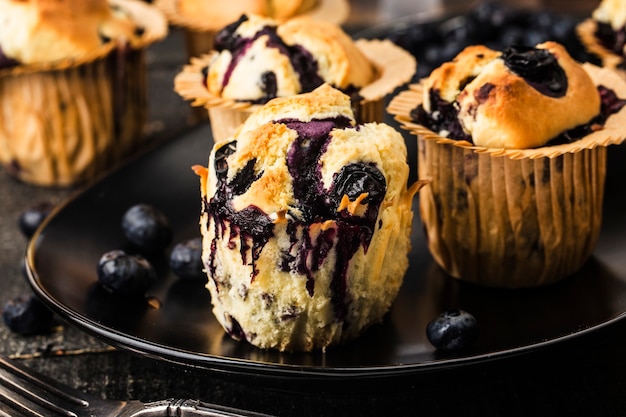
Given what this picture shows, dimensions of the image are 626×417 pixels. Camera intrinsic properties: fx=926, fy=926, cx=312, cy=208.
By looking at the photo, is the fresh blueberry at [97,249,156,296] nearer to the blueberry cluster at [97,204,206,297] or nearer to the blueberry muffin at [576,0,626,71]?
the blueberry cluster at [97,204,206,297]

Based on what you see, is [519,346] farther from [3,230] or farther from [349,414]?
[3,230]

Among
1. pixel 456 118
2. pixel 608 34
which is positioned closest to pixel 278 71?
pixel 456 118

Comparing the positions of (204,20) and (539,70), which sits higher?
(539,70)

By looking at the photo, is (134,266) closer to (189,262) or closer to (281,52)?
(189,262)

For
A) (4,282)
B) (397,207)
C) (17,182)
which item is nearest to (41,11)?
(17,182)

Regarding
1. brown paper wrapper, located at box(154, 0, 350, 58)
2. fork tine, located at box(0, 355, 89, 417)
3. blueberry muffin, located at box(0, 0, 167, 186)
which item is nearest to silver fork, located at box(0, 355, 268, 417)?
fork tine, located at box(0, 355, 89, 417)

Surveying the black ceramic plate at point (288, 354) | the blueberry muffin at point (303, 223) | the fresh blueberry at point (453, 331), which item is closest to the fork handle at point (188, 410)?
the black ceramic plate at point (288, 354)

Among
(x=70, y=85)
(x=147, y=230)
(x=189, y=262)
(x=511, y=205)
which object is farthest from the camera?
(x=70, y=85)
